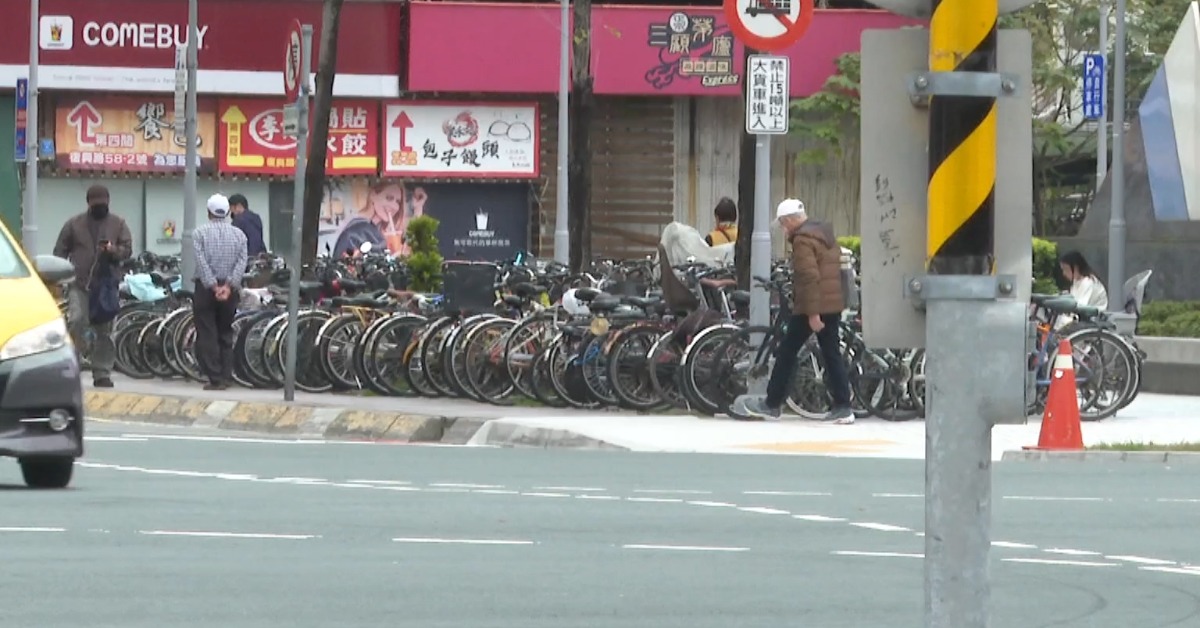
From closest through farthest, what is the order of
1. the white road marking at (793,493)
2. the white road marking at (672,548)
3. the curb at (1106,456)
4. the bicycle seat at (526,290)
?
the white road marking at (672,548) < the white road marking at (793,493) < the curb at (1106,456) < the bicycle seat at (526,290)

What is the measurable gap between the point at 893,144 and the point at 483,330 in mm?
16816

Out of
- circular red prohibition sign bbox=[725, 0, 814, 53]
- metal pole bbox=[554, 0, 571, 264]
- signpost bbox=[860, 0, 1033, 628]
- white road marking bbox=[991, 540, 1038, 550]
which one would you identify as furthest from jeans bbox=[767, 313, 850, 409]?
metal pole bbox=[554, 0, 571, 264]

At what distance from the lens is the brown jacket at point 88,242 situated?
2448 cm

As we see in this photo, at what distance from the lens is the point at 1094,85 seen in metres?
41.6

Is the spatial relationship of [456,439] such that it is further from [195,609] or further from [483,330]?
[195,609]

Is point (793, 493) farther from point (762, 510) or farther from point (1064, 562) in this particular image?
point (1064, 562)

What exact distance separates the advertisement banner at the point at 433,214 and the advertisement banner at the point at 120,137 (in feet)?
7.30

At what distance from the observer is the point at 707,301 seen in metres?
22.1

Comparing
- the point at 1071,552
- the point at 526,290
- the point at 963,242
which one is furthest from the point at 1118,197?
the point at 963,242

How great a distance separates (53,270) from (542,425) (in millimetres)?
6168

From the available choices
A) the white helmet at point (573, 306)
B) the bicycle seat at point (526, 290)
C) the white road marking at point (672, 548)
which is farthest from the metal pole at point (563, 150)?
the white road marking at point (672, 548)

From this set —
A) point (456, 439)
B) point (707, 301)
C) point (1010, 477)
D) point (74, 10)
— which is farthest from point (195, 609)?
point (74, 10)

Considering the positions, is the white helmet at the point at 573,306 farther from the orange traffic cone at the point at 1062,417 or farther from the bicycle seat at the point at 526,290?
the orange traffic cone at the point at 1062,417

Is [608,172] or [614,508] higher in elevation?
[608,172]
